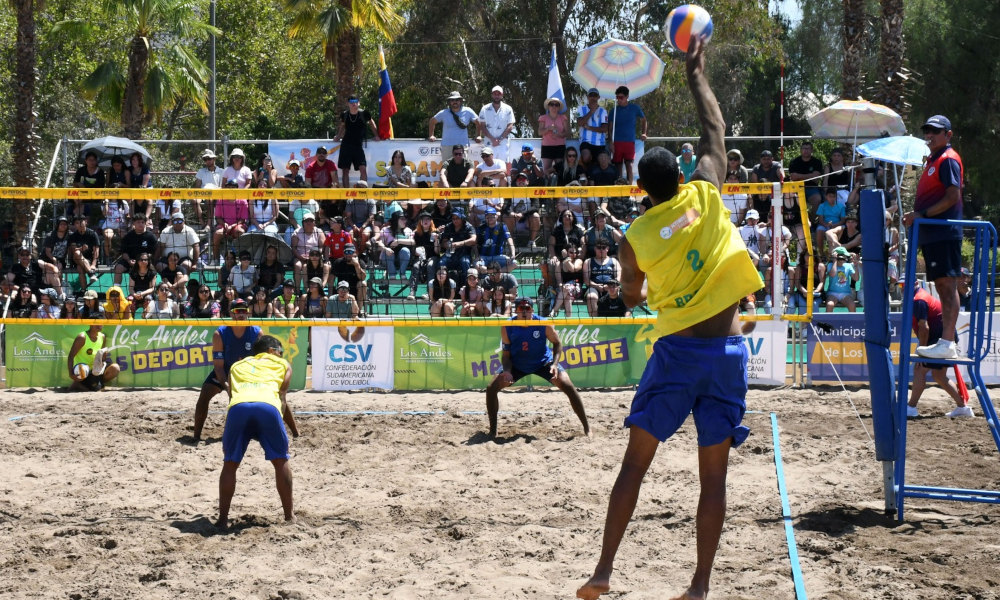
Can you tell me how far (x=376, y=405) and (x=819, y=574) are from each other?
654 centimetres

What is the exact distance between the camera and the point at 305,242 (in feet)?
41.9

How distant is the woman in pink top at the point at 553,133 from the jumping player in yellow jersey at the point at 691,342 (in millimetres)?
9973

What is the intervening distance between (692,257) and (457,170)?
10.1 metres

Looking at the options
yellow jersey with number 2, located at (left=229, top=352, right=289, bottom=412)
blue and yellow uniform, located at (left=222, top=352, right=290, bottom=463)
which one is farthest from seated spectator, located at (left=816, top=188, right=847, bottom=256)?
blue and yellow uniform, located at (left=222, top=352, right=290, bottom=463)

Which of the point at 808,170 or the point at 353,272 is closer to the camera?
the point at 353,272

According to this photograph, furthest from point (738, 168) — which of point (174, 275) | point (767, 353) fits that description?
point (174, 275)

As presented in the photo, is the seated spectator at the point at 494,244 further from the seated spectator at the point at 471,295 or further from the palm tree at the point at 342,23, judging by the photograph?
the palm tree at the point at 342,23

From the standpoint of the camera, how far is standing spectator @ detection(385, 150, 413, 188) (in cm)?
1400

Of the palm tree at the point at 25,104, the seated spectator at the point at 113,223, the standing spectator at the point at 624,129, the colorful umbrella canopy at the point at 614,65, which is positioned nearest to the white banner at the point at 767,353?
the standing spectator at the point at 624,129

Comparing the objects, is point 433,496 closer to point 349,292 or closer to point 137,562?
point 137,562

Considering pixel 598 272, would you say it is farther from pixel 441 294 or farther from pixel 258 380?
pixel 258 380

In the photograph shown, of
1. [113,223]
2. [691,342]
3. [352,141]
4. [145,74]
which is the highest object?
[145,74]

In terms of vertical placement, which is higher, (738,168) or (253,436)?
(738,168)

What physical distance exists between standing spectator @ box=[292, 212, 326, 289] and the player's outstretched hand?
8842 mm
